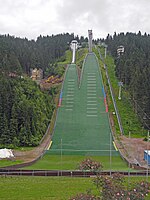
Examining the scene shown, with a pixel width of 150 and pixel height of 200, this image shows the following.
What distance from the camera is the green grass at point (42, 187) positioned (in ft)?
60.7

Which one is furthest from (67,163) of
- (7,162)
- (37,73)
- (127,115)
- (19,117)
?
(37,73)

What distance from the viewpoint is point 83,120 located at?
45.6 m

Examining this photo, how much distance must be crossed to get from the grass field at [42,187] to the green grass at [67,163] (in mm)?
4581

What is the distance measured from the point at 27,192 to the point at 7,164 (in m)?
9.29

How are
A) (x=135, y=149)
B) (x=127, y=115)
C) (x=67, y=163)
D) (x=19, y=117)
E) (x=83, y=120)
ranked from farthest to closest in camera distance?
(x=127, y=115), (x=83, y=120), (x=19, y=117), (x=135, y=149), (x=67, y=163)

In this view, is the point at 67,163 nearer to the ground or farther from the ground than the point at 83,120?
nearer to the ground

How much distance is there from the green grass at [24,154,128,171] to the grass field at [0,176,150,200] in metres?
4.58

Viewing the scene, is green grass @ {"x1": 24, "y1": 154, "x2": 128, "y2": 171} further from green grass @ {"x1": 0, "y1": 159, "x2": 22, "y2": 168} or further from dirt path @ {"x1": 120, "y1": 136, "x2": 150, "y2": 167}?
green grass @ {"x1": 0, "y1": 159, "x2": 22, "y2": 168}

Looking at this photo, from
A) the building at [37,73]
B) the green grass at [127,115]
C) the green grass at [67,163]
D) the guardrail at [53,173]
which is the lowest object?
the green grass at [67,163]

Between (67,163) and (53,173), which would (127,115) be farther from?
(53,173)

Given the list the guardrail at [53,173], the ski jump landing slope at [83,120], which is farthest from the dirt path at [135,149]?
the guardrail at [53,173]

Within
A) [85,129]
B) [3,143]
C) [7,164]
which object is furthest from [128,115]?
[7,164]

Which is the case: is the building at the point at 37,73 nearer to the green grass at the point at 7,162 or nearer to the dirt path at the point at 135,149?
the dirt path at the point at 135,149

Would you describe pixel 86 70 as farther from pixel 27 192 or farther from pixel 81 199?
pixel 81 199
